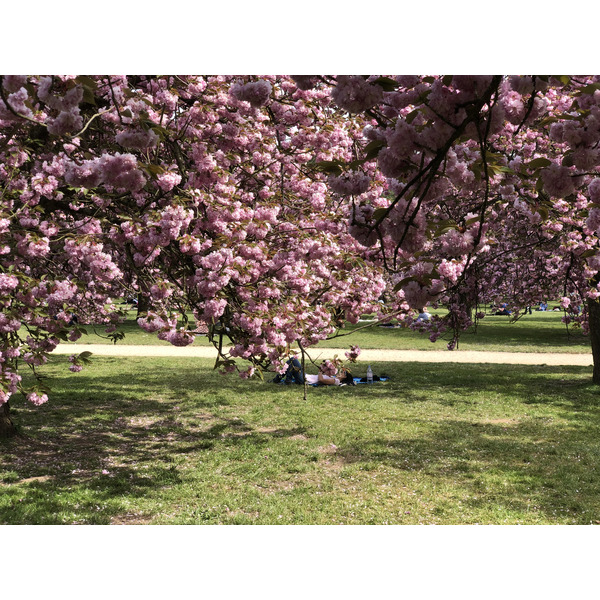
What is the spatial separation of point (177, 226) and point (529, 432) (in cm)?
600

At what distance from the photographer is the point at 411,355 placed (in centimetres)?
1734

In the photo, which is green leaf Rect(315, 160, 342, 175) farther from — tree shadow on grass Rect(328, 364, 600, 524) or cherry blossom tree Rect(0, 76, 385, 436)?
tree shadow on grass Rect(328, 364, 600, 524)

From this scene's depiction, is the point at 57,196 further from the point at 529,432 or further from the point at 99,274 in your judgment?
the point at 529,432

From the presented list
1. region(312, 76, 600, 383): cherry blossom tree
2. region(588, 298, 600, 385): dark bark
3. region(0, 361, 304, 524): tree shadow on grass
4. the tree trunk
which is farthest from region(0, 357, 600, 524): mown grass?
region(312, 76, 600, 383): cherry blossom tree

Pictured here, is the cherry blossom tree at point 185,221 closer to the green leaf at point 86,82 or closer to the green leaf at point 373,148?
the green leaf at point 86,82

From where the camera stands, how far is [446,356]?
1708 cm

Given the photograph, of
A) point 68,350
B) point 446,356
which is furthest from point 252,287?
point 68,350

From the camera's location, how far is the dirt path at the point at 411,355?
1575 cm

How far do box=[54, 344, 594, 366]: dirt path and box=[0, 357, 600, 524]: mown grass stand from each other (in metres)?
3.81

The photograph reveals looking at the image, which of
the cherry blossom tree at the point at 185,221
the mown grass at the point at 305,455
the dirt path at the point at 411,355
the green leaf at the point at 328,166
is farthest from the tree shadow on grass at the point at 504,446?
the green leaf at the point at 328,166

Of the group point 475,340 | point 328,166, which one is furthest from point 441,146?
point 475,340

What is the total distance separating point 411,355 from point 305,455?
10819mm

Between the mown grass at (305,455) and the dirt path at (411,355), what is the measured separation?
381 centimetres

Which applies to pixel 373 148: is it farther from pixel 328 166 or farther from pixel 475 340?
pixel 475 340
